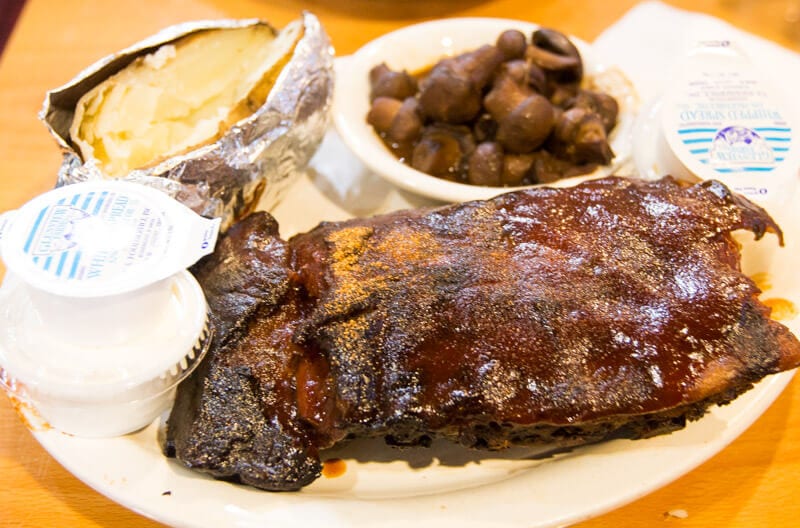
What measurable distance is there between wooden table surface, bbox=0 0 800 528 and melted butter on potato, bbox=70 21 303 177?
46 centimetres

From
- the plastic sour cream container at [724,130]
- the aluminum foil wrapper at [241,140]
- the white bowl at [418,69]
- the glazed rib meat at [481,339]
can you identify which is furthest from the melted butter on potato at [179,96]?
the plastic sour cream container at [724,130]

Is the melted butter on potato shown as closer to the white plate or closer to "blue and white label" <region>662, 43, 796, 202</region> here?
the white plate

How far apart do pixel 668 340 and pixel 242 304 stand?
2.33 feet

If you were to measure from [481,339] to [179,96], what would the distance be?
94 cm

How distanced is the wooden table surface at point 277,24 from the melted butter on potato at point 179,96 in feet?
1.52

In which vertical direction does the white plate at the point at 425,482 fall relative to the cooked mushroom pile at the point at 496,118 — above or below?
below

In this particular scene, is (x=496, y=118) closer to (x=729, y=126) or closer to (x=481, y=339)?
(x=729, y=126)

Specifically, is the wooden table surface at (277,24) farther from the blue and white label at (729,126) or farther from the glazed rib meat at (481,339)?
the blue and white label at (729,126)

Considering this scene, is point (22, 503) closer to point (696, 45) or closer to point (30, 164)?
point (30, 164)

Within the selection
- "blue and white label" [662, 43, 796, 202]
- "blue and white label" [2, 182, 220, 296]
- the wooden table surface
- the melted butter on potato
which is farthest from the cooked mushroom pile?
"blue and white label" [2, 182, 220, 296]

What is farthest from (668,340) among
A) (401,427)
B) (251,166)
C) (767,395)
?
(251,166)

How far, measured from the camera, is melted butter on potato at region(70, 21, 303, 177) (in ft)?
4.60

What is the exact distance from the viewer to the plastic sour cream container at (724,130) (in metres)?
1.48

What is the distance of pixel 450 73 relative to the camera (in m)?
1.67
